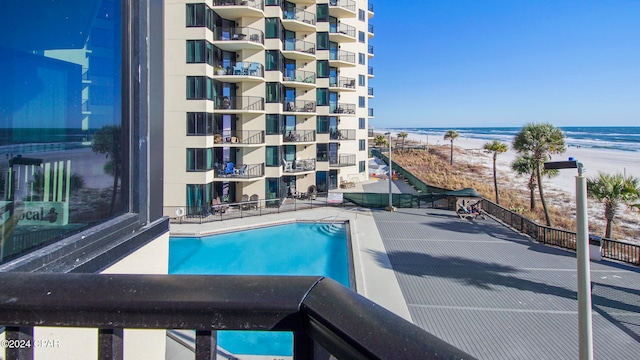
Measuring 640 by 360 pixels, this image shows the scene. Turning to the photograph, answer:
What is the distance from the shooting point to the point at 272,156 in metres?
26.1

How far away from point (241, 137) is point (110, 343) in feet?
81.7

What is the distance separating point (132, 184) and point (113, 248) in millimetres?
481

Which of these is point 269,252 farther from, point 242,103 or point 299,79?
point 299,79

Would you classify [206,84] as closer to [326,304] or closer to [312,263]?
[312,263]

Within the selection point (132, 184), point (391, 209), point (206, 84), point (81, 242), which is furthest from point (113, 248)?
point (391, 209)

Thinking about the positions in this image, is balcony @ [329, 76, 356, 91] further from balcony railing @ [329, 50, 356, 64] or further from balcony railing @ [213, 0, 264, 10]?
balcony railing @ [213, 0, 264, 10]

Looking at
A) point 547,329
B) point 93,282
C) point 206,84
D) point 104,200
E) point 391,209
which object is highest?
point 206,84

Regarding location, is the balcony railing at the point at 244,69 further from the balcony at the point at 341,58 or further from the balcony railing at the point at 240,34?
the balcony at the point at 341,58

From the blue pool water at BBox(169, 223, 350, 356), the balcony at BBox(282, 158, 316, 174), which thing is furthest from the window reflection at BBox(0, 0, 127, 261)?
the balcony at BBox(282, 158, 316, 174)

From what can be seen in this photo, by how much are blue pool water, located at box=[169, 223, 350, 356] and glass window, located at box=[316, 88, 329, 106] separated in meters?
12.1

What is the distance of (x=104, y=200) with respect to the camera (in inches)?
95.3

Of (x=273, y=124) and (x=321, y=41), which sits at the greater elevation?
(x=321, y=41)

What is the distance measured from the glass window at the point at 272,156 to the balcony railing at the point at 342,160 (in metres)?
6.76

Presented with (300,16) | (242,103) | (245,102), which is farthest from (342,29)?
(242,103)
